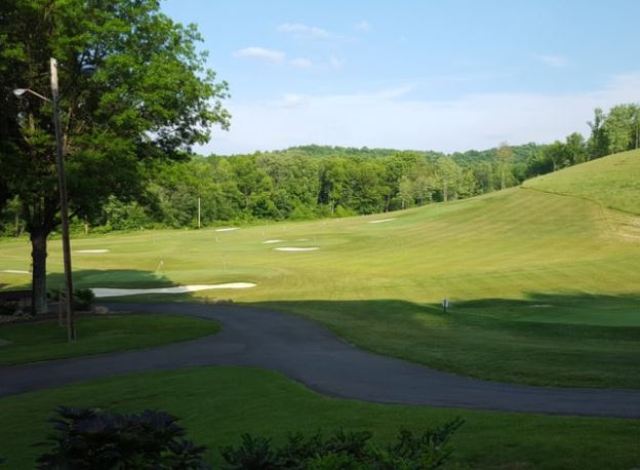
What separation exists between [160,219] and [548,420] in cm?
2612

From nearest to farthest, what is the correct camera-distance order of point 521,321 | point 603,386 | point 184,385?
point 603,386 → point 184,385 → point 521,321

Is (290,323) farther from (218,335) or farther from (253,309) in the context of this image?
(253,309)

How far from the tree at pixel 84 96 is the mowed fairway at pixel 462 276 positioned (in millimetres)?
9136

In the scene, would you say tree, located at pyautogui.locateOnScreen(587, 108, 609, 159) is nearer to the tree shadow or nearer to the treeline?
the treeline

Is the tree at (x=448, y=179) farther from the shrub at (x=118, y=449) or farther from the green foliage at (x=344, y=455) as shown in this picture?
the shrub at (x=118, y=449)

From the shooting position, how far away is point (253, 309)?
92.1ft

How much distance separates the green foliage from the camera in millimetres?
4840

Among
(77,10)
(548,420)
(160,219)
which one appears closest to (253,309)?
(160,219)

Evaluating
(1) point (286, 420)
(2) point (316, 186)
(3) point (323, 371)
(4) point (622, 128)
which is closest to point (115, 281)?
(3) point (323, 371)

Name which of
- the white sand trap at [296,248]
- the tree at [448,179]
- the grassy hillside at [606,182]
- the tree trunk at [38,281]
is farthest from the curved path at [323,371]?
the tree at [448,179]

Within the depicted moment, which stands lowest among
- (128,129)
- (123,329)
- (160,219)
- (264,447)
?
(123,329)

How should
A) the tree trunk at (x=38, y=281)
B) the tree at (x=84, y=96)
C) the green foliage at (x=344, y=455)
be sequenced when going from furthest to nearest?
1. the tree trunk at (x=38, y=281)
2. the tree at (x=84, y=96)
3. the green foliage at (x=344, y=455)

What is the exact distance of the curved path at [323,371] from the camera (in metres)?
11.2

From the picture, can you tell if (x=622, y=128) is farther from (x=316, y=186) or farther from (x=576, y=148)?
(x=316, y=186)
